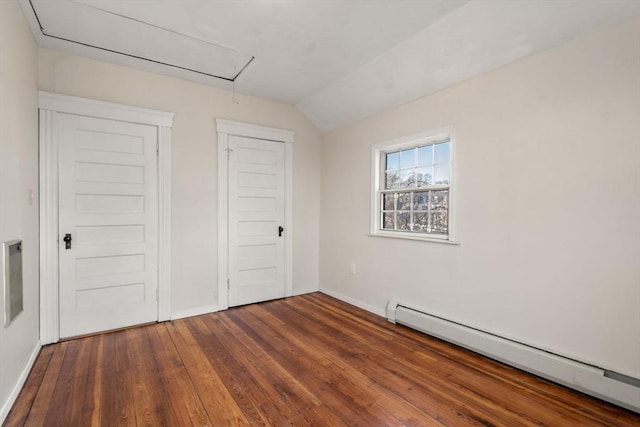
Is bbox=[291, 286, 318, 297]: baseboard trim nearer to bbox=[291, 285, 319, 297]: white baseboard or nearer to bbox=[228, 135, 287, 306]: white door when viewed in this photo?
bbox=[291, 285, 319, 297]: white baseboard

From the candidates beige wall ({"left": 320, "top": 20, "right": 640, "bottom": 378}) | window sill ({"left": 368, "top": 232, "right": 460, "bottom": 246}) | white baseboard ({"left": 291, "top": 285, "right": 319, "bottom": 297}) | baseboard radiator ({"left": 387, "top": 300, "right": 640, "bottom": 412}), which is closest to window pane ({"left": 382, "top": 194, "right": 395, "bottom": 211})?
window sill ({"left": 368, "top": 232, "right": 460, "bottom": 246})

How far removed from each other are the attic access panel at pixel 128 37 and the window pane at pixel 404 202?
223 centimetres

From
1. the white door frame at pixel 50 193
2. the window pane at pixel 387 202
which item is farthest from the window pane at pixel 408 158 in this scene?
the white door frame at pixel 50 193

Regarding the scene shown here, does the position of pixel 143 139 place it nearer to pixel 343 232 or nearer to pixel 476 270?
pixel 343 232

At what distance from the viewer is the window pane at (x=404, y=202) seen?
3421mm

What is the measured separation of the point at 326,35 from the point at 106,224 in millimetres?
2833

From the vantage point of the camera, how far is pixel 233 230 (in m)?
3.80

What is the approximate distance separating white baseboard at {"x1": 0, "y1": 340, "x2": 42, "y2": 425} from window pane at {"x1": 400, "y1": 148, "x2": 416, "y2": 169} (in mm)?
3743

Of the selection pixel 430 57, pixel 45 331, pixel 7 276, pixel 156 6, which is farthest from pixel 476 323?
pixel 45 331

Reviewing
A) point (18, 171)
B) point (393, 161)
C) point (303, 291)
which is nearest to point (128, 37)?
point (18, 171)

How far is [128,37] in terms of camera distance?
2637mm

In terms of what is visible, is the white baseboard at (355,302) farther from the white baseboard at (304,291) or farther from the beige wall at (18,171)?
the beige wall at (18,171)

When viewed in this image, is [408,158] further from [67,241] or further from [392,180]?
[67,241]

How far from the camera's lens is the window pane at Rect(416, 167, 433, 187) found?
124 inches
